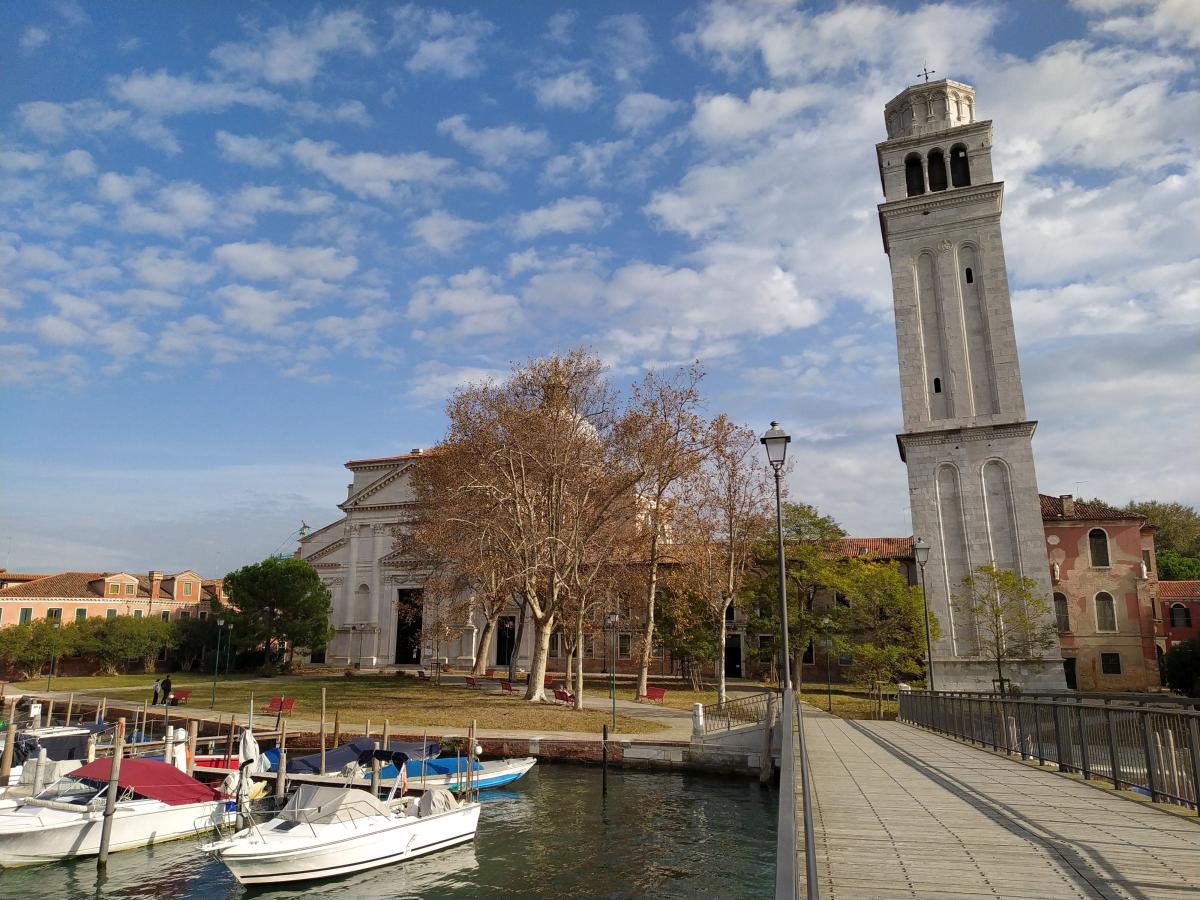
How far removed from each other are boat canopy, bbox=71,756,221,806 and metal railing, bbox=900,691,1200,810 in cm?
2058

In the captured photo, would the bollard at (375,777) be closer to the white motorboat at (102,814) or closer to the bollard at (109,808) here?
the white motorboat at (102,814)

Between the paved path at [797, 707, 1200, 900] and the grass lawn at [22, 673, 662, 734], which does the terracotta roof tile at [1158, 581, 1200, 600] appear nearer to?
the grass lawn at [22, 673, 662, 734]

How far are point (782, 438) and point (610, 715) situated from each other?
67.8 ft

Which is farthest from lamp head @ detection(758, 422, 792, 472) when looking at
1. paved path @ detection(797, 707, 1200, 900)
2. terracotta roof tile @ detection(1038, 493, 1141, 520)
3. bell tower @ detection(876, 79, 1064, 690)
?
terracotta roof tile @ detection(1038, 493, 1141, 520)

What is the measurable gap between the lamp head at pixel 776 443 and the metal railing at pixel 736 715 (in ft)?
42.5

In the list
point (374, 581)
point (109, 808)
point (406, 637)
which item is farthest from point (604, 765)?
point (374, 581)

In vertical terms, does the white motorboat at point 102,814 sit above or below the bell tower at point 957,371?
below

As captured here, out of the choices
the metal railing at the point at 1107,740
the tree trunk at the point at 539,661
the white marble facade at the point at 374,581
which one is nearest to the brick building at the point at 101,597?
the white marble facade at the point at 374,581

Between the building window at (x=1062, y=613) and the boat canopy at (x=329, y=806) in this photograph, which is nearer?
the boat canopy at (x=329, y=806)

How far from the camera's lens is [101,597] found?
2771 inches

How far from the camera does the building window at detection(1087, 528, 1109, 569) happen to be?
1887 inches

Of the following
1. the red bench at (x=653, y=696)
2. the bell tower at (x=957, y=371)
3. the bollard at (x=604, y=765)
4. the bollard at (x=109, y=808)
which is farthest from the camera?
the bell tower at (x=957, y=371)

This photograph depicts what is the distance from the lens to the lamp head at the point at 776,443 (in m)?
17.0

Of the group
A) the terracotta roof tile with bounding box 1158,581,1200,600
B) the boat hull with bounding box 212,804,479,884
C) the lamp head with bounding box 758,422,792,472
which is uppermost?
the lamp head with bounding box 758,422,792,472
